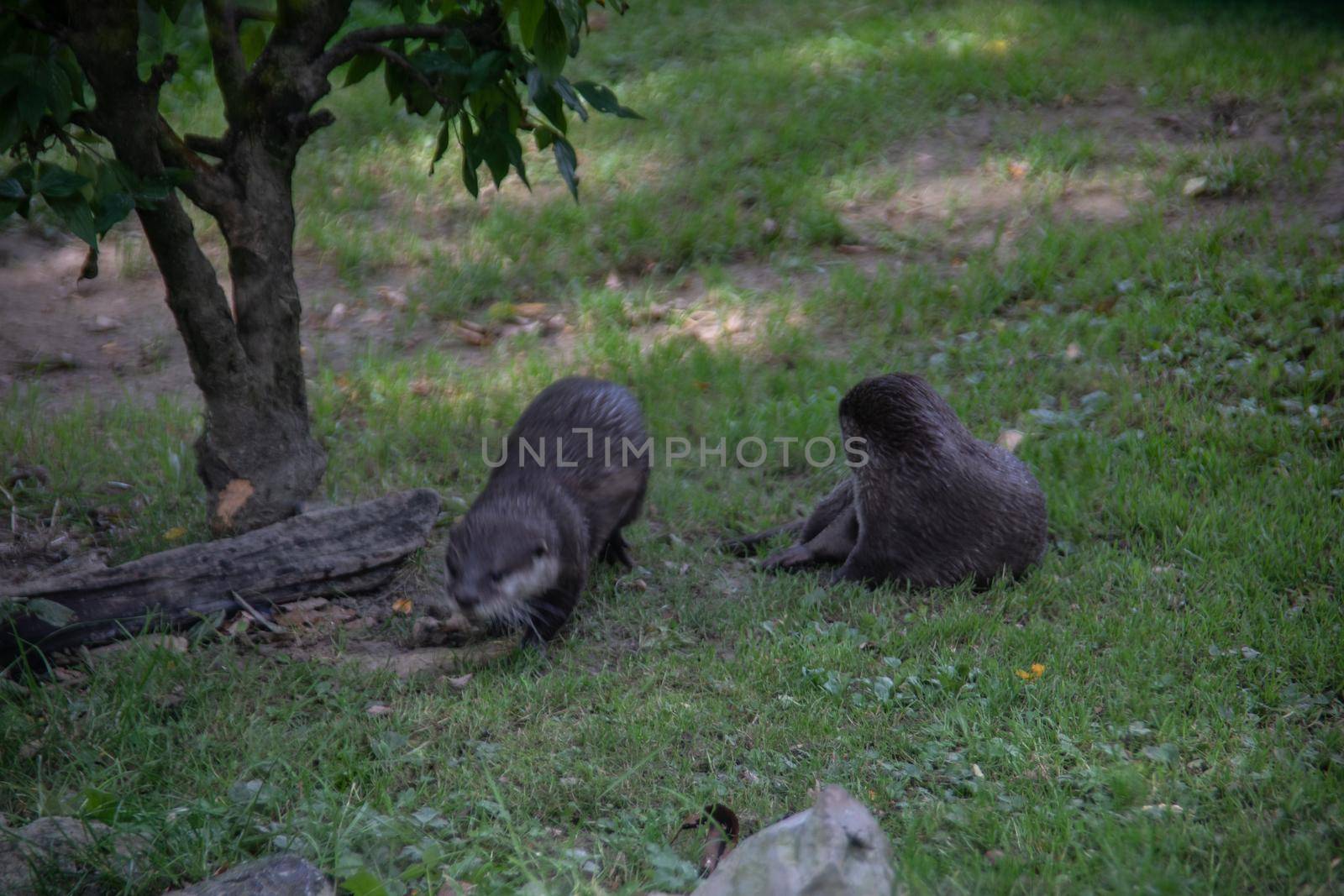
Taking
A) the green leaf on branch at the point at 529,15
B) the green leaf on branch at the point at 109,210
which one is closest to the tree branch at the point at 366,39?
the green leaf on branch at the point at 109,210

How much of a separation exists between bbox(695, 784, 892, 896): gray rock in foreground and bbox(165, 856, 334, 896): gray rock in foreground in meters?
0.96

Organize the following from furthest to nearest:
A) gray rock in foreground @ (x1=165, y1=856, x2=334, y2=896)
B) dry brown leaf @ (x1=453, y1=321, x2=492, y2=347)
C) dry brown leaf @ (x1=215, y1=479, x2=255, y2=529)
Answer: dry brown leaf @ (x1=453, y1=321, x2=492, y2=347)
dry brown leaf @ (x1=215, y1=479, x2=255, y2=529)
gray rock in foreground @ (x1=165, y1=856, x2=334, y2=896)

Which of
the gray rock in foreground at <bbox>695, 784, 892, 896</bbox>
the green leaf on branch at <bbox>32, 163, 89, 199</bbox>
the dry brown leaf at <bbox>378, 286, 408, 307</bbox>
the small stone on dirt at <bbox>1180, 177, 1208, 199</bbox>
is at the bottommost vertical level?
the gray rock in foreground at <bbox>695, 784, 892, 896</bbox>

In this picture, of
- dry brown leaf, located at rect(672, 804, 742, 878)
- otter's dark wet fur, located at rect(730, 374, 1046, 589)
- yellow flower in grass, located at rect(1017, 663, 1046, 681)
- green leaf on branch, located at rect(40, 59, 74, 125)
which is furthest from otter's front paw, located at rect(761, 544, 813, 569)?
green leaf on branch, located at rect(40, 59, 74, 125)

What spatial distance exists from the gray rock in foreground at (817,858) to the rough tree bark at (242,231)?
9.83 feet

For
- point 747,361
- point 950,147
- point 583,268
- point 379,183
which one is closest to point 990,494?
point 747,361

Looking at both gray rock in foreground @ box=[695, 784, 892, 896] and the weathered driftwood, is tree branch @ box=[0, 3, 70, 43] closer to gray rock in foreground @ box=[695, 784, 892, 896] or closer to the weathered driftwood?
the weathered driftwood

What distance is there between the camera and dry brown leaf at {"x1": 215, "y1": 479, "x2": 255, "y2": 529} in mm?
4727

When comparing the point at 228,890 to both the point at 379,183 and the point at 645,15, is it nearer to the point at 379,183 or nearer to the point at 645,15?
the point at 379,183

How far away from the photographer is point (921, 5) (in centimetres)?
966

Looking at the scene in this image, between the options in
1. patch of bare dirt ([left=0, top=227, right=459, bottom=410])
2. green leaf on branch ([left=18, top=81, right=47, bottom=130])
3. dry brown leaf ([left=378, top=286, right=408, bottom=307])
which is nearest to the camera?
green leaf on branch ([left=18, top=81, right=47, bottom=130])

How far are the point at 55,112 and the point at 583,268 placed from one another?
4.00 meters

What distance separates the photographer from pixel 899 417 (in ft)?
15.4

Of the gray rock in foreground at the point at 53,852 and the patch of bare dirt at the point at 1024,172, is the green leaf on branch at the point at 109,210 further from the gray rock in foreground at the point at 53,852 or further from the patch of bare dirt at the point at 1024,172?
the patch of bare dirt at the point at 1024,172
